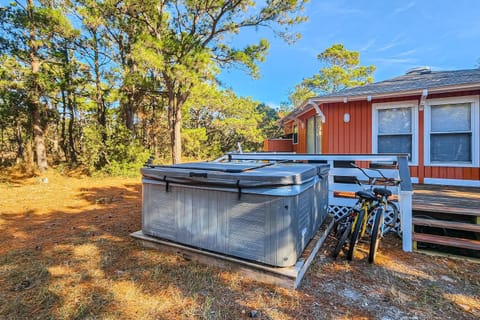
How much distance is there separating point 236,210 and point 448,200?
339 cm

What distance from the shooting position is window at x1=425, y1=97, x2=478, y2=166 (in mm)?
4605

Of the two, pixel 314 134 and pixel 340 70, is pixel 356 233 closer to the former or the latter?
pixel 314 134

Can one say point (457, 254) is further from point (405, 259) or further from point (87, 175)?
point (87, 175)

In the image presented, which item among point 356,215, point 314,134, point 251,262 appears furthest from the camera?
point 314,134

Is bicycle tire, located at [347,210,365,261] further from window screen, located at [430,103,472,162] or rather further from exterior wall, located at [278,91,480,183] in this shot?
window screen, located at [430,103,472,162]

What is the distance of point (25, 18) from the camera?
8.04 meters

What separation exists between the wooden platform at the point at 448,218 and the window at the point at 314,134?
3051 mm

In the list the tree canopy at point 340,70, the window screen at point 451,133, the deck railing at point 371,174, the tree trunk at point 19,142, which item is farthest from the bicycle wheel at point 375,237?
the tree canopy at point 340,70

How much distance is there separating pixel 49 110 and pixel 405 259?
12852 millimetres

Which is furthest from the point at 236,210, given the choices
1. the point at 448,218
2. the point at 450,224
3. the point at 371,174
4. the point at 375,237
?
the point at 448,218

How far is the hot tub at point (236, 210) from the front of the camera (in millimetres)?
2127

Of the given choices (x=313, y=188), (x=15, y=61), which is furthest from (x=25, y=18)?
(x=313, y=188)

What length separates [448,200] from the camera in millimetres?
3516

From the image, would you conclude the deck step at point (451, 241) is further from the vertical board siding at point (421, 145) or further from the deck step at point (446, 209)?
the vertical board siding at point (421, 145)
